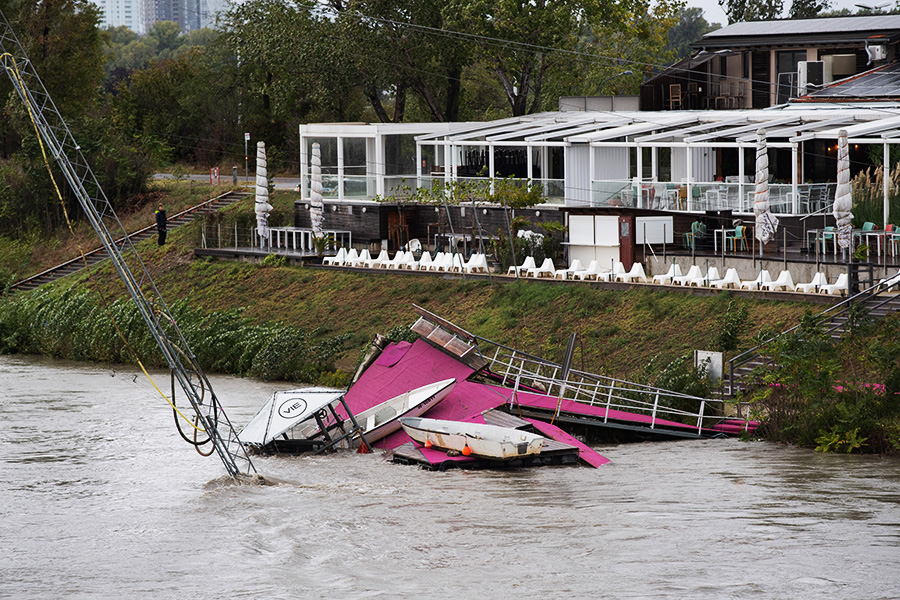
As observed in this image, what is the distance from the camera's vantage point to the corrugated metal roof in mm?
45688

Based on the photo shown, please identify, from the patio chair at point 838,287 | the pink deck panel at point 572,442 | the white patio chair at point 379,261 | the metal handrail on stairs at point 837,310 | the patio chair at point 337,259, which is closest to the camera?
the pink deck panel at point 572,442

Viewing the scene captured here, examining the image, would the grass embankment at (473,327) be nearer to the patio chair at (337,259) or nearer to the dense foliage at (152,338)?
the dense foliage at (152,338)

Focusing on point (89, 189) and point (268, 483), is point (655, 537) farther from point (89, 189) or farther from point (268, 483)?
point (89, 189)

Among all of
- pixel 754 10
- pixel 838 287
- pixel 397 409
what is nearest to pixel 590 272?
pixel 838 287

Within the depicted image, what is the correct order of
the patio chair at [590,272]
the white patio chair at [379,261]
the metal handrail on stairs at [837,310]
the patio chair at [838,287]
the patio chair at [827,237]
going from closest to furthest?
the metal handrail on stairs at [837,310] → the patio chair at [838,287] → the patio chair at [827,237] → the patio chair at [590,272] → the white patio chair at [379,261]

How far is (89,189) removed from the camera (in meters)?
51.6

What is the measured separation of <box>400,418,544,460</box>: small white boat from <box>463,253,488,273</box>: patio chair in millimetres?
12748

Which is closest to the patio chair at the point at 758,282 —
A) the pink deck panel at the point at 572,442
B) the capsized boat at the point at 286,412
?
the pink deck panel at the point at 572,442

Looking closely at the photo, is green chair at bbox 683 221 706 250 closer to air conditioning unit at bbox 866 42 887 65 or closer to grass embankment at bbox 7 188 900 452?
grass embankment at bbox 7 188 900 452

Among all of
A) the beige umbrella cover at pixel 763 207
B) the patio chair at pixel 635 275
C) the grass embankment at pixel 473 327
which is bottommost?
the grass embankment at pixel 473 327

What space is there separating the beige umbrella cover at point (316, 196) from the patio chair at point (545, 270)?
8991mm

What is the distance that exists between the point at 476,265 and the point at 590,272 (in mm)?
4130

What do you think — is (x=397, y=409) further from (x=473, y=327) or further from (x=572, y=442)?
(x=473, y=327)

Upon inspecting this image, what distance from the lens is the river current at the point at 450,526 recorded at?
53.9 feet
